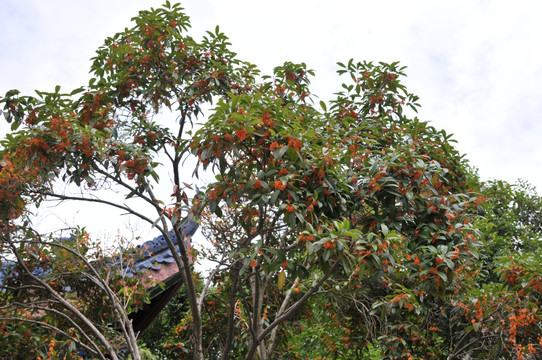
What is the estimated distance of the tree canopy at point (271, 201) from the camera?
3344 mm

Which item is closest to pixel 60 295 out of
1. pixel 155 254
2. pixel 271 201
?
pixel 155 254

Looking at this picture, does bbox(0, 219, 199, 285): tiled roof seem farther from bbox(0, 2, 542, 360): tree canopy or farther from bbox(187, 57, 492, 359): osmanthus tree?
bbox(187, 57, 492, 359): osmanthus tree

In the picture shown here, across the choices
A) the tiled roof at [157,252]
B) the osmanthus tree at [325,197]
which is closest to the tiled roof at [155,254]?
the tiled roof at [157,252]

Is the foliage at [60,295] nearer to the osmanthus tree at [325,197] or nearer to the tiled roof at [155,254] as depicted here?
the tiled roof at [155,254]

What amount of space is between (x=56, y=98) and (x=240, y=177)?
1.78 meters

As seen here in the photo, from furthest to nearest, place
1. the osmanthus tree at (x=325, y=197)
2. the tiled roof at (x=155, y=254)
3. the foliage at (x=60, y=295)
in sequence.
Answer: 1. the tiled roof at (x=155, y=254)
2. the foliage at (x=60, y=295)
3. the osmanthus tree at (x=325, y=197)

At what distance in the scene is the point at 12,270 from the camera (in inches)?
209

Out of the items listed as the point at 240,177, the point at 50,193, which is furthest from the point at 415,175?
the point at 50,193

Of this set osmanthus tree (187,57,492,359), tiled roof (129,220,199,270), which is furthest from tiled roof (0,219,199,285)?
osmanthus tree (187,57,492,359)

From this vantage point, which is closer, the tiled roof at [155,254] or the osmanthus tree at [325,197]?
the osmanthus tree at [325,197]

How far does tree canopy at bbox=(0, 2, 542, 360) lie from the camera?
334 centimetres

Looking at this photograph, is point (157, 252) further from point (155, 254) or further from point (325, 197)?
point (325, 197)

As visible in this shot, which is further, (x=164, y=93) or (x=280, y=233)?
(x=280, y=233)

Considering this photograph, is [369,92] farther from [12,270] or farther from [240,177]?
[12,270]
